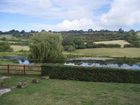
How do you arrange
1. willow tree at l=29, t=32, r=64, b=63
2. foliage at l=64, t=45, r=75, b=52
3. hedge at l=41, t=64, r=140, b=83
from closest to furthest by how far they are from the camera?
1. hedge at l=41, t=64, r=140, b=83
2. willow tree at l=29, t=32, r=64, b=63
3. foliage at l=64, t=45, r=75, b=52

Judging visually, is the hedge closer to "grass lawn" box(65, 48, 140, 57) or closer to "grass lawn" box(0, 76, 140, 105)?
"grass lawn" box(0, 76, 140, 105)

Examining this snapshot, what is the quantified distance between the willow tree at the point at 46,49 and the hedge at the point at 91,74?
25223 millimetres

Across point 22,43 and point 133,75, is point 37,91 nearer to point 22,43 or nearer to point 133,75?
point 133,75

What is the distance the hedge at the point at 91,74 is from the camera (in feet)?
76.8

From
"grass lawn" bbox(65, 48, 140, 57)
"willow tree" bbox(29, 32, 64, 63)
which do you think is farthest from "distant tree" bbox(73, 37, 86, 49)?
"willow tree" bbox(29, 32, 64, 63)

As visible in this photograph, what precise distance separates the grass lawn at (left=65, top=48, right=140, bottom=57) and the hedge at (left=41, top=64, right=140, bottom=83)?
→ 46.7 metres

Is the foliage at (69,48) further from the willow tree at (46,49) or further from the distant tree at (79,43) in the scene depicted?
the willow tree at (46,49)

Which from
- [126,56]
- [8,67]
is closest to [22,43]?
[126,56]

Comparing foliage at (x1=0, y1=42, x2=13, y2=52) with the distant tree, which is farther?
the distant tree

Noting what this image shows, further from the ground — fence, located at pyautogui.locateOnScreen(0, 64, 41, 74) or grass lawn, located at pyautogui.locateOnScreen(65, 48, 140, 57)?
fence, located at pyautogui.locateOnScreen(0, 64, 41, 74)

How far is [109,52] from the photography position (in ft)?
248

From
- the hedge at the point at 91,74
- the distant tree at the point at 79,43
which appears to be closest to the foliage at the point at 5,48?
the distant tree at the point at 79,43

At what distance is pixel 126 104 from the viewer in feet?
46.2

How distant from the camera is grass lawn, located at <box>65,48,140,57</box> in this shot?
7200 cm
